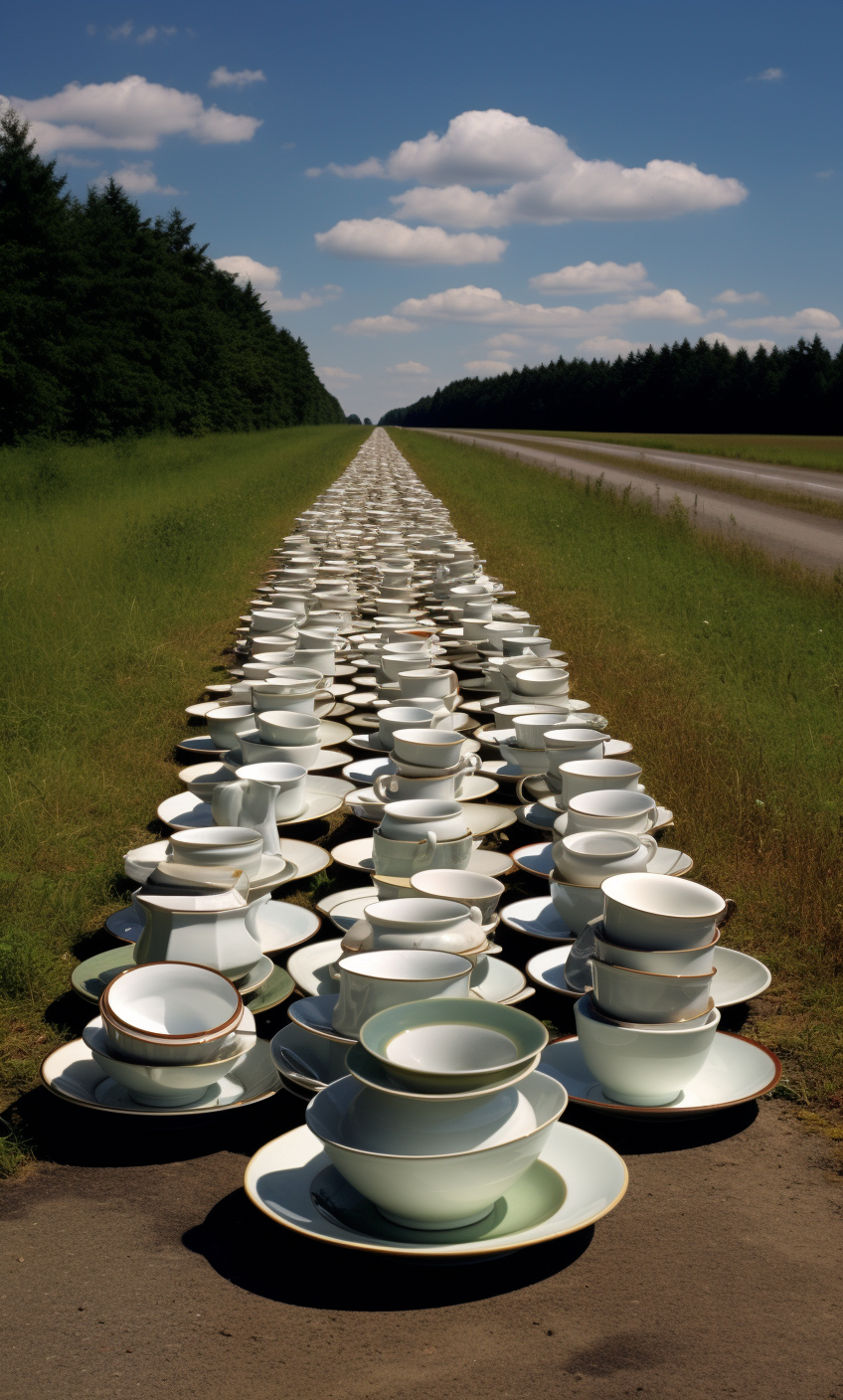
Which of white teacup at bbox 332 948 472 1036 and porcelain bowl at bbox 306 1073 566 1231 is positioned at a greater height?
white teacup at bbox 332 948 472 1036

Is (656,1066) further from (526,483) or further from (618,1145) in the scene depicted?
(526,483)

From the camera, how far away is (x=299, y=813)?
15.9 ft

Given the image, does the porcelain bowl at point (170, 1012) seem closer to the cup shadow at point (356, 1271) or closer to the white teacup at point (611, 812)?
the cup shadow at point (356, 1271)

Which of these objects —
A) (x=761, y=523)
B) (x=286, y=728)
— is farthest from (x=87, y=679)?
(x=761, y=523)

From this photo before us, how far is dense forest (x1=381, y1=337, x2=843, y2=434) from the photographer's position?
82375 mm

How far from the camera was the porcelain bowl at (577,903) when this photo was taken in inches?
141

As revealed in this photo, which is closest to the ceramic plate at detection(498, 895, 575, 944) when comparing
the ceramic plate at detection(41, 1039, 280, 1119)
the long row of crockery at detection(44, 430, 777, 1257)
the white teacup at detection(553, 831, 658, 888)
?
the long row of crockery at detection(44, 430, 777, 1257)

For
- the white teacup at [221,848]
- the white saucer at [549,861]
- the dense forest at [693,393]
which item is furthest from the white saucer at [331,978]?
the dense forest at [693,393]

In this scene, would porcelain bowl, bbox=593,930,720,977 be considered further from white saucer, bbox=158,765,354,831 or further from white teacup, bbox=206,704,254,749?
white teacup, bbox=206,704,254,749

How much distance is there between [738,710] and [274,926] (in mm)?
4283

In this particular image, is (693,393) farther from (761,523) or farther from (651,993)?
(651,993)

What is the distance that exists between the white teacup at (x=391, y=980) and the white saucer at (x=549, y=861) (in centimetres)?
130

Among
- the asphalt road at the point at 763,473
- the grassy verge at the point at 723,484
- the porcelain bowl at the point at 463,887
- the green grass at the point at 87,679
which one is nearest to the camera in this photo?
the porcelain bowl at the point at 463,887

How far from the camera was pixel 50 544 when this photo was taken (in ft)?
41.1
